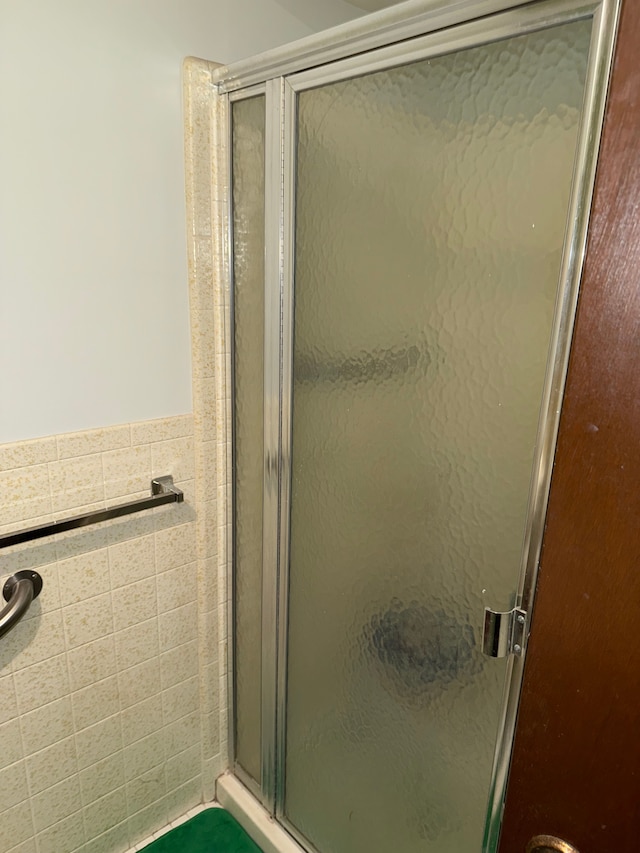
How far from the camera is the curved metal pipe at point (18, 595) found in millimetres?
995

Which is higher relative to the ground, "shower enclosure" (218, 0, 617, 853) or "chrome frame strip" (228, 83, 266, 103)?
"chrome frame strip" (228, 83, 266, 103)

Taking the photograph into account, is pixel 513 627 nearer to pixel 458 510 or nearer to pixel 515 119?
pixel 458 510

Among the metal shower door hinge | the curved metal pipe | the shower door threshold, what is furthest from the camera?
the shower door threshold

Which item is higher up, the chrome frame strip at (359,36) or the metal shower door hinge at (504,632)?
the chrome frame strip at (359,36)

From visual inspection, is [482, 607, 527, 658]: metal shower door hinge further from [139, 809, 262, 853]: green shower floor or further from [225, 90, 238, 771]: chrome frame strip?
[139, 809, 262, 853]: green shower floor

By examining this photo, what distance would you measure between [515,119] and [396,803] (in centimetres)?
126

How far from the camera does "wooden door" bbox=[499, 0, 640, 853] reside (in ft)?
1.59

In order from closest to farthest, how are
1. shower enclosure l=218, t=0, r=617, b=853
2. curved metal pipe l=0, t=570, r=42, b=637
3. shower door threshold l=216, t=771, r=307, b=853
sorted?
shower enclosure l=218, t=0, r=617, b=853 < curved metal pipe l=0, t=570, r=42, b=637 < shower door threshold l=216, t=771, r=307, b=853

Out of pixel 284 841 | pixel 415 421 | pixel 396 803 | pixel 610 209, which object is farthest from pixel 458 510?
pixel 284 841

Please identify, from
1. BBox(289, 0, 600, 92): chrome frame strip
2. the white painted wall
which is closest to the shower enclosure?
BBox(289, 0, 600, 92): chrome frame strip

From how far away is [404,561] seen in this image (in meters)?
1.00

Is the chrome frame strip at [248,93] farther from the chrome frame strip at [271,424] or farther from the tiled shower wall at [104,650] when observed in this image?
the tiled shower wall at [104,650]

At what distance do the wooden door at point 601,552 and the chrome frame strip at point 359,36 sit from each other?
35 centimetres

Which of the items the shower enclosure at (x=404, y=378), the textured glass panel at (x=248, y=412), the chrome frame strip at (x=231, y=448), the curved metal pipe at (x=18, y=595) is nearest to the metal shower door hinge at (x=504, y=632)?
the shower enclosure at (x=404, y=378)
